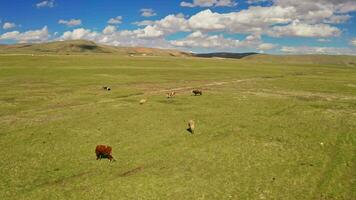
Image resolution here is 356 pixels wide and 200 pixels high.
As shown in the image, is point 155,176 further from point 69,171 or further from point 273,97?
point 273,97

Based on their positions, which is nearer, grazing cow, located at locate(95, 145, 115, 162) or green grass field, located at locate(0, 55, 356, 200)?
green grass field, located at locate(0, 55, 356, 200)

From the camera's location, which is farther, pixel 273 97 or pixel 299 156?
pixel 273 97

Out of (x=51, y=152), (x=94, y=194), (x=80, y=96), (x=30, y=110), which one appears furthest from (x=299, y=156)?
(x=80, y=96)

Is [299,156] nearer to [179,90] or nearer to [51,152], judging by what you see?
[51,152]

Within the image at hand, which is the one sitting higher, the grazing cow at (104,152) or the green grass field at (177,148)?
the grazing cow at (104,152)

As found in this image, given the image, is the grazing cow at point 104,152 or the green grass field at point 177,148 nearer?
the green grass field at point 177,148

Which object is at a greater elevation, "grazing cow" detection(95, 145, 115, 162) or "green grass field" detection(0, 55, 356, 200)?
"grazing cow" detection(95, 145, 115, 162)

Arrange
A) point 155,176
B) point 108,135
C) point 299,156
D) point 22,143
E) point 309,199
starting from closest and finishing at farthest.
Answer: point 309,199
point 155,176
point 299,156
point 22,143
point 108,135

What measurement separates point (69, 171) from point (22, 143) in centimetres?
807

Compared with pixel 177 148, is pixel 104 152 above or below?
above

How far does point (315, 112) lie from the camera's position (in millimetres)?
42125

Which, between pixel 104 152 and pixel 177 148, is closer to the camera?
pixel 104 152

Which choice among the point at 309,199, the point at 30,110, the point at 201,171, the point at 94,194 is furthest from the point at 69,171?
the point at 30,110

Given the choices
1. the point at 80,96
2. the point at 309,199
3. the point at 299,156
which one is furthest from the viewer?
the point at 80,96
